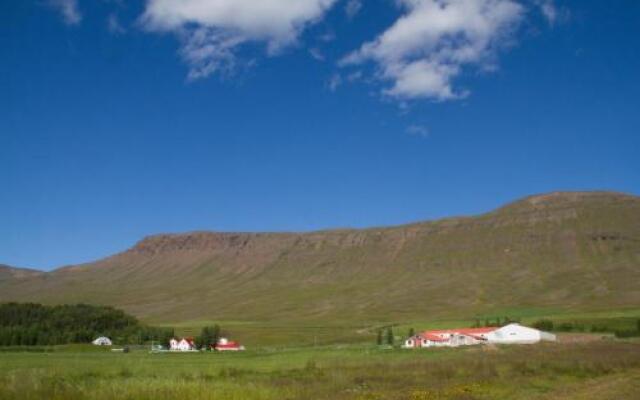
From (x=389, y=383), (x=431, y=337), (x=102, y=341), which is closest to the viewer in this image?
(x=389, y=383)

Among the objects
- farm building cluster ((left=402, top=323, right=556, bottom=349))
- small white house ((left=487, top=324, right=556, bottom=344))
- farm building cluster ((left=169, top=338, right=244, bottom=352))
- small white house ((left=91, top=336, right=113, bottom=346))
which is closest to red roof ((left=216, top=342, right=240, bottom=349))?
farm building cluster ((left=169, top=338, right=244, bottom=352))

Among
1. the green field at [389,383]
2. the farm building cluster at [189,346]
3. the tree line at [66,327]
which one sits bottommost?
the green field at [389,383]

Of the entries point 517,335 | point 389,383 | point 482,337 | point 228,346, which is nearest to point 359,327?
point 228,346

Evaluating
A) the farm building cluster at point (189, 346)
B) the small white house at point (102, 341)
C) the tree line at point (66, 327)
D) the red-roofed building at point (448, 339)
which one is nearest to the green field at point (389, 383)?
the red-roofed building at point (448, 339)

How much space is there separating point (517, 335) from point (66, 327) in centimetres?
6793

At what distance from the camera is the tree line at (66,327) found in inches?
3989

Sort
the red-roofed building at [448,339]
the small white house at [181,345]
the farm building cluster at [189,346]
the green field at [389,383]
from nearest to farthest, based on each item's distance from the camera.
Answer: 1. the green field at [389,383]
2. the red-roofed building at [448,339]
3. the farm building cluster at [189,346]
4. the small white house at [181,345]

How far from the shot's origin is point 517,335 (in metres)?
92.9

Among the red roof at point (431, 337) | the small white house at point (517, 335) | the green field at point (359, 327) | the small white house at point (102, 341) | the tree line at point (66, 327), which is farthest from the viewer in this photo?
the green field at point (359, 327)

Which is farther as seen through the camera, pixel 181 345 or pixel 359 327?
pixel 359 327

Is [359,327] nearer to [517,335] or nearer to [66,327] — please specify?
[517,335]

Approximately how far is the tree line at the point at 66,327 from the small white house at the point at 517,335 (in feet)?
155

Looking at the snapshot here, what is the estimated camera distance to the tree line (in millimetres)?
101312

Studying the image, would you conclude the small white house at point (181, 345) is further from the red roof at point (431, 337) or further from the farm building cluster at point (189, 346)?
the red roof at point (431, 337)
